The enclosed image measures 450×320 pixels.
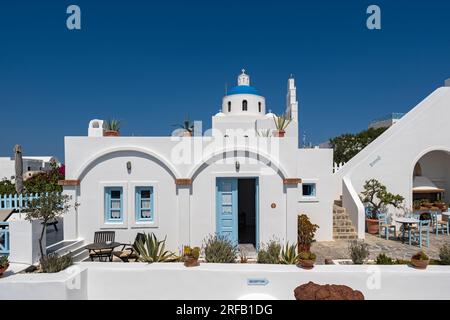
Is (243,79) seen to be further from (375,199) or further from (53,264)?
(53,264)

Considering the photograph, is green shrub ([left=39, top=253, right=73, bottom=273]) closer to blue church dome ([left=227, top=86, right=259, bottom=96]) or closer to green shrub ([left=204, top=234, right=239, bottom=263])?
green shrub ([left=204, top=234, right=239, bottom=263])

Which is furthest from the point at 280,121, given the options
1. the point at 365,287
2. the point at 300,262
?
the point at 365,287

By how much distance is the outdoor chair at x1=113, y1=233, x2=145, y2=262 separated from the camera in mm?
→ 7748

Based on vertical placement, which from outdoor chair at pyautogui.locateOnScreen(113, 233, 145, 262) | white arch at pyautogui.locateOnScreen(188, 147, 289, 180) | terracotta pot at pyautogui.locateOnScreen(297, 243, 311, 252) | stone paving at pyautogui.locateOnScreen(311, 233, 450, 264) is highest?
white arch at pyautogui.locateOnScreen(188, 147, 289, 180)

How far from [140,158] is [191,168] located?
1942mm

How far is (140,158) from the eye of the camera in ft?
29.5

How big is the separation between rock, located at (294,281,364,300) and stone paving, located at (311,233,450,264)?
334 cm

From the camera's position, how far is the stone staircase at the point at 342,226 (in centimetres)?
1174

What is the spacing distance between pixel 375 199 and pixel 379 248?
405cm

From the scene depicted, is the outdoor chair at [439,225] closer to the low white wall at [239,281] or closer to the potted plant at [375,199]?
the potted plant at [375,199]

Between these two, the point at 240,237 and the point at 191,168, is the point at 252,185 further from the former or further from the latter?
the point at 191,168

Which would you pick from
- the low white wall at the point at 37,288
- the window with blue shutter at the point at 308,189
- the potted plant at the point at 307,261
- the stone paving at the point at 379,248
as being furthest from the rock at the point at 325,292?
the window with blue shutter at the point at 308,189

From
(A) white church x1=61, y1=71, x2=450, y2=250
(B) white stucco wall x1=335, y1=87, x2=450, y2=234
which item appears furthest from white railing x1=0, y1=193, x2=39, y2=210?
(B) white stucco wall x1=335, y1=87, x2=450, y2=234

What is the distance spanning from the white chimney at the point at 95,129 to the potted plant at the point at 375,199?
13.1 m
